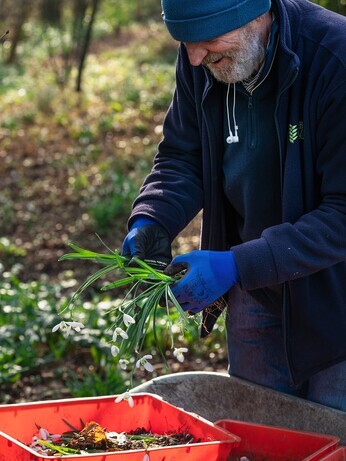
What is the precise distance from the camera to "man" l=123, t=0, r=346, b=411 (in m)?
2.59

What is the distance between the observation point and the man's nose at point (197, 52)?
2.70m

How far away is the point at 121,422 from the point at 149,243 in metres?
0.56

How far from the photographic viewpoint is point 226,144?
9.73ft

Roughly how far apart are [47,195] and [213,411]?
5543 mm

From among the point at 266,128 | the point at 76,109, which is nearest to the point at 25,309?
the point at 266,128

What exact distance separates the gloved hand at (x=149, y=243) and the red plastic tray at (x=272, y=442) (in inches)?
21.7

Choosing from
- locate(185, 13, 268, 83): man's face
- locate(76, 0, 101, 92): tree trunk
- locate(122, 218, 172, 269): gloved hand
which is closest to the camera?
locate(185, 13, 268, 83): man's face

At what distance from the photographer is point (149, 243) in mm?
2941

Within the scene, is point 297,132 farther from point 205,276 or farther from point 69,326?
point 69,326

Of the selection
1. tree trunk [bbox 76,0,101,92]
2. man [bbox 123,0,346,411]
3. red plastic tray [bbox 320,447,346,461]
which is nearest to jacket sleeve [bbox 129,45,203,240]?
man [bbox 123,0,346,411]

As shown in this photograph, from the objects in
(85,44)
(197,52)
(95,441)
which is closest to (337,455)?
(95,441)

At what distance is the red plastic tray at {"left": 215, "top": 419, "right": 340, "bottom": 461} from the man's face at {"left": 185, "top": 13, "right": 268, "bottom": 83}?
1.03m

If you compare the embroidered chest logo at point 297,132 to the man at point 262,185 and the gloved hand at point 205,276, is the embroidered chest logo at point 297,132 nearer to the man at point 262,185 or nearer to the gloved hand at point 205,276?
the man at point 262,185

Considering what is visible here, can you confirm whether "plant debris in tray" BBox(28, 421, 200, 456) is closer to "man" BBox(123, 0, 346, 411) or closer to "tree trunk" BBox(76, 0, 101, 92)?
"man" BBox(123, 0, 346, 411)
